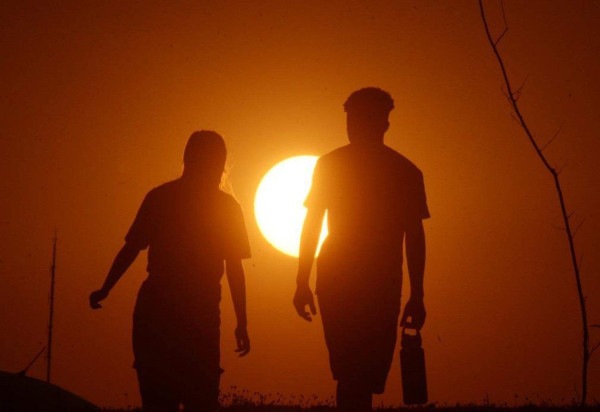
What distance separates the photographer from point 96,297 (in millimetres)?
4820

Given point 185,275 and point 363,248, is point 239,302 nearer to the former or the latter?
point 185,275

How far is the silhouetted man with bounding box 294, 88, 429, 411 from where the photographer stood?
176 inches

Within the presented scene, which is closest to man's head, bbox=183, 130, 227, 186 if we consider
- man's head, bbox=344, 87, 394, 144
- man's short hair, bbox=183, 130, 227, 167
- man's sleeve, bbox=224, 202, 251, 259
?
man's short hair, bbox=183, 130, 227, 167

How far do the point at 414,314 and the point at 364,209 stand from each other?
29.0 inches

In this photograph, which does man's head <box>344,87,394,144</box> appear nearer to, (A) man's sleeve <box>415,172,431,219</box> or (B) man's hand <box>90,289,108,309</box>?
(A) man's sleeve <box>415,172,431,219</box>

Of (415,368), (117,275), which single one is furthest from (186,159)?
(415,368)

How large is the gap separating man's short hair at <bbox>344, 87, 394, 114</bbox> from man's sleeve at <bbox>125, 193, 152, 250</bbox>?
4.78 feet

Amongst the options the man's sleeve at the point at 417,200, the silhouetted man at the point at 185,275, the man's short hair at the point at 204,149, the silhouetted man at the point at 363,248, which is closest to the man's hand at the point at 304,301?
the silhouetted man at the point at 363,248

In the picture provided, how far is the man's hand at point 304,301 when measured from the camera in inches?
180

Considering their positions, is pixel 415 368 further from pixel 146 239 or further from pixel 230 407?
pixel 230 407

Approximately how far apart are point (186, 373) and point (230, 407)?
173 inches

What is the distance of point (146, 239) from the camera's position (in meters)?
4.73

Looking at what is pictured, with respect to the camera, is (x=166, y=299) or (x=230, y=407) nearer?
(x=166, y=299)

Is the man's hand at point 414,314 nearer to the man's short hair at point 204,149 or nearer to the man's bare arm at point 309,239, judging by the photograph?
the man's bare arm at point 309,239
